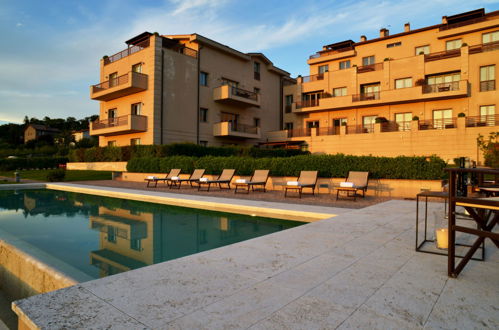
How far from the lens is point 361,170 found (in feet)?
38.5

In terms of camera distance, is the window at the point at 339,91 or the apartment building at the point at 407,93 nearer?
the apartment building at the point at 407,93

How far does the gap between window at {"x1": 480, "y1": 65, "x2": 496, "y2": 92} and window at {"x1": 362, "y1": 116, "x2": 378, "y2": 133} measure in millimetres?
7773

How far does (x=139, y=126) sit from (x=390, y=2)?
1798 cm

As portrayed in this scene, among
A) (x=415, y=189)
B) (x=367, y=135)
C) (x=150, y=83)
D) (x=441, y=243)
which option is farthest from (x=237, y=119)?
(x=441, y=243)

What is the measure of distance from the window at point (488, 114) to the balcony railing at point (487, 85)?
48.6 inches

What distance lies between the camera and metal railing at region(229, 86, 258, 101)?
27.1m

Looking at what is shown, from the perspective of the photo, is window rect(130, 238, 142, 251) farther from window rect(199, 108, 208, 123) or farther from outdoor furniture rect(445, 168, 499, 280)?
window rect(199, 108, 208, 123)

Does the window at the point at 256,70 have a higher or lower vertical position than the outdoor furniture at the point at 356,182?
higher

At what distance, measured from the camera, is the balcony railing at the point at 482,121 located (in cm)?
2106

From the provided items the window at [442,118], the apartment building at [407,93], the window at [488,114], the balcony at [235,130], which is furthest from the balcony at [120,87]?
the window at [488,114]

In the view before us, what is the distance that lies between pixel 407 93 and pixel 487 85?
519 cm

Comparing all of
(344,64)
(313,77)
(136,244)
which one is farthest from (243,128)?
(136,244)

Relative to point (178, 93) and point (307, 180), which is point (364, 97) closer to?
point (178, 93)

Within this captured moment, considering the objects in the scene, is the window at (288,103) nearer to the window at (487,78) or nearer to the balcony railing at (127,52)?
the balcony railing at (127,52)
